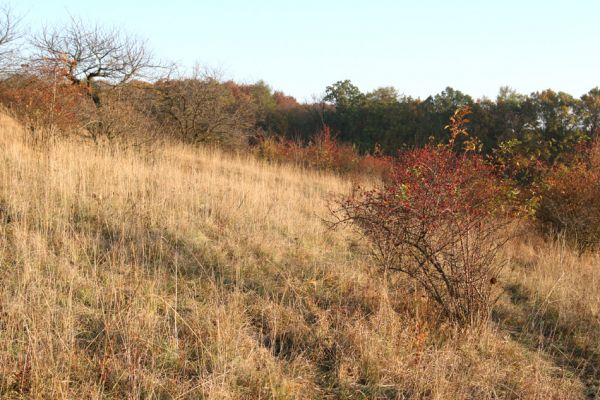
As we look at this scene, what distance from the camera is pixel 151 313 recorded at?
287 cm

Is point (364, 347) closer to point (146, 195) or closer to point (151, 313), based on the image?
point (151, 313)

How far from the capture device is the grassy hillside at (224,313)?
245cm

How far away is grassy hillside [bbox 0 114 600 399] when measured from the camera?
2449mm

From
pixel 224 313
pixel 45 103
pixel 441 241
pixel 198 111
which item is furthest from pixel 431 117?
pixel 224 313

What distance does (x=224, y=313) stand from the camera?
297 cm

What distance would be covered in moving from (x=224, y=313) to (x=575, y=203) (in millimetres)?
6158

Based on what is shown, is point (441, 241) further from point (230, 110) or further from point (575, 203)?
point (230, 110)

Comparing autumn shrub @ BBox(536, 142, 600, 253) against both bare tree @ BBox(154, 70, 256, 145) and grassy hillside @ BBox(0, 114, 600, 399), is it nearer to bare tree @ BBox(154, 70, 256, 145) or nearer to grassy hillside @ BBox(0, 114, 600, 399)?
grassy hillside @ BBox(0, 114, 600, 399)

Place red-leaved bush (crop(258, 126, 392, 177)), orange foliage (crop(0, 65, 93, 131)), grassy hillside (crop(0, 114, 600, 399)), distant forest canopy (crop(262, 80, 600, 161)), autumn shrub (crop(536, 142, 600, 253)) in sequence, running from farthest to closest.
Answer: distant forest canopy (crop(262, 80, 600, 161))
red-leaved bush (crop(258, 126, 392, 177))
orange foliage (crop(0, 65, 93, 131))
autumn shrub (crop(536, 142, 600, 253))
grassy hillside (crop(0, 114, 600, 399))

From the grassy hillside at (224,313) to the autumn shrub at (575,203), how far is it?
4.62 feet

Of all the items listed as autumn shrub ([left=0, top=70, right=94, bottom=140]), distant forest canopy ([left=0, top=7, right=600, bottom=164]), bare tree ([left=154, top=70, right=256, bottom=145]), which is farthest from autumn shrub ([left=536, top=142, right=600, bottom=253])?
bare tree ([left=154, top=70, right=256, bottom=145])

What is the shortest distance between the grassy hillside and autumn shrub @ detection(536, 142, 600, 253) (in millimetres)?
1409

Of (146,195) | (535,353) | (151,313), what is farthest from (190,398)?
(146,195)

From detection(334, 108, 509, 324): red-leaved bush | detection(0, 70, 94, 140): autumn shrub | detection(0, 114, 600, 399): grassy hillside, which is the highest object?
detection(0, 70, 94, 140): autumn shrub
